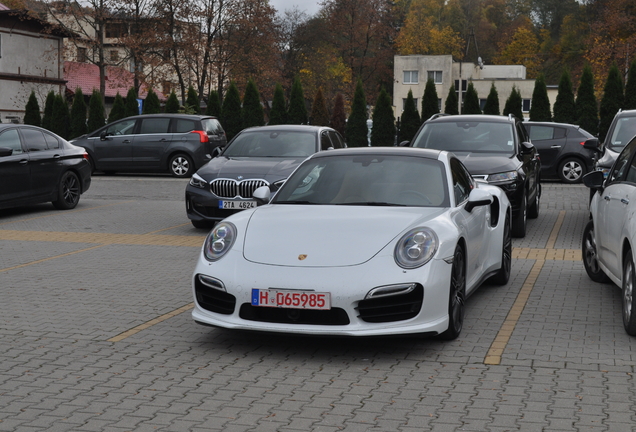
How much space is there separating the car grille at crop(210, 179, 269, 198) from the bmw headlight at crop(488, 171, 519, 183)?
3.22m

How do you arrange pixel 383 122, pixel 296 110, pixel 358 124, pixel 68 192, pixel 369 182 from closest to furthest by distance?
1. pixel 369 182
2. pixel 68 192
3. pixel 296 110
4. pixel 383 122
5. pixel 358 124

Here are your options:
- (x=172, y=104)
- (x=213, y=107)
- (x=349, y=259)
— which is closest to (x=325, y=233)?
(x=349, y=259)

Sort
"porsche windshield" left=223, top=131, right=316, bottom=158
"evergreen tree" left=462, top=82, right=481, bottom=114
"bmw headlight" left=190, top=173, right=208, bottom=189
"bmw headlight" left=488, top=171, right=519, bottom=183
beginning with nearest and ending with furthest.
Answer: "bmw headlight" left=488, top=171, right=519, bottom=183, "bmw headlight" left=190, top=173, right=208, bottom=189, "porsche windshield" left=223, top=131, right=316, bottom=158, "evergreen tree" left=462, top=82, right=481, bottom=114

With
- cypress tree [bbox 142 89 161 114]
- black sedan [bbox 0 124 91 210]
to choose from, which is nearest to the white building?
cypress tree [bbox 142 89 161 114]

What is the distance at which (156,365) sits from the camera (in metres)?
5.66

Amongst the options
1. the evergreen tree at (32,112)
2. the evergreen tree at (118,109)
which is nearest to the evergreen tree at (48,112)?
the evergreen tree at (32,112)

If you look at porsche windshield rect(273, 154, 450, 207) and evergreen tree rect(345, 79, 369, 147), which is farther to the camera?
evergreen tree rect(345, 79, 369, 147)

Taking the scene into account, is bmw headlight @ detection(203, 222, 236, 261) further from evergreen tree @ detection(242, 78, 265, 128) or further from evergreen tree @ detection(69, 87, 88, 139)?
evergreen tree @ detection(69, 87, 88, 139)

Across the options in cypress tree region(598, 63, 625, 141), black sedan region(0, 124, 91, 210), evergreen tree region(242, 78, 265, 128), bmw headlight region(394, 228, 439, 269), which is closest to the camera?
bmw headlight region(394, 228, 439, 269)

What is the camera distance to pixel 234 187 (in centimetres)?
1273

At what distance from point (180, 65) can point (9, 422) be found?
51085mm

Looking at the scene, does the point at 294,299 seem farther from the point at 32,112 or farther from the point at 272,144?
the point at 32,112

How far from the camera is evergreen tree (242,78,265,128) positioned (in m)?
34.9

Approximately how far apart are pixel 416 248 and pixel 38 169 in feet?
36.2
